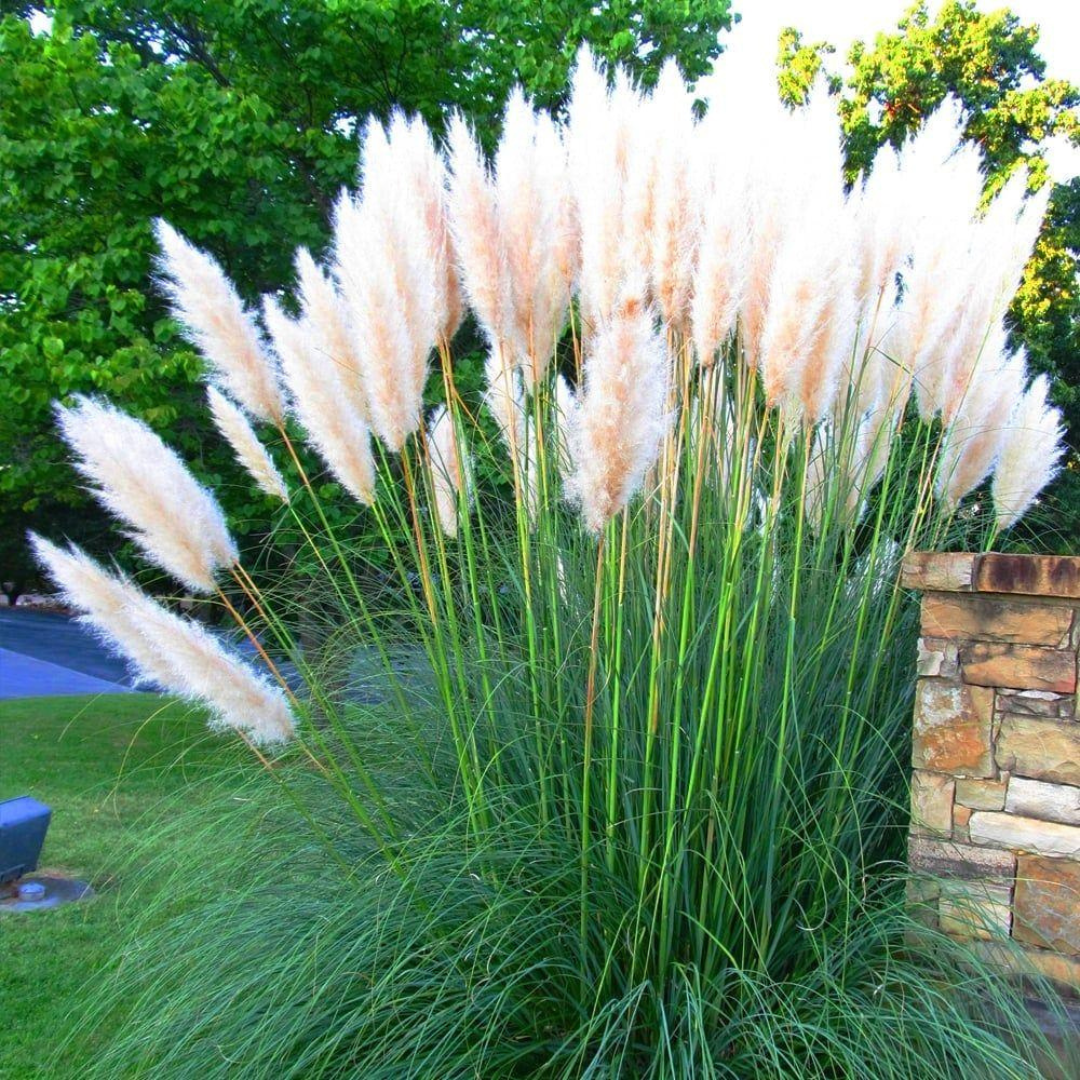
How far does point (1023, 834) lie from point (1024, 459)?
1116 millimetres

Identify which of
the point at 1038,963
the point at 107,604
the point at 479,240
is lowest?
the point at 1038,963

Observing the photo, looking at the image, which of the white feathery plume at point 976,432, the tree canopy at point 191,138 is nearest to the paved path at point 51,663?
the tree canopy at point 191,138

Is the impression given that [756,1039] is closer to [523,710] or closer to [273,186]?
[523,710]

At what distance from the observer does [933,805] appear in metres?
2.31

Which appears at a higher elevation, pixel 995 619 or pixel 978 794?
pixel 995 619

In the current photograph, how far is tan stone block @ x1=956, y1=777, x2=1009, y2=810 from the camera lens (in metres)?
2.28

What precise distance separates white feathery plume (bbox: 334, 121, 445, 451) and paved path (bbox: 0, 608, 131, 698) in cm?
675

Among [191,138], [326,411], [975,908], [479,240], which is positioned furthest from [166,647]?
[191,138]

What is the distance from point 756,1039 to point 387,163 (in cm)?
197

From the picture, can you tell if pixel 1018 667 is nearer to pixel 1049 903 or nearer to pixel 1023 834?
pixel 1023 834

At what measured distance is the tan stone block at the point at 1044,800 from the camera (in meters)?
2.21

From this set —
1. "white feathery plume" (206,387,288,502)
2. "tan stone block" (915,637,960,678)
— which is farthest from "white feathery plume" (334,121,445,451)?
"tan stone block" (915,637,960,678)

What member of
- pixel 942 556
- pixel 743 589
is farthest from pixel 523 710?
pixel 942 556

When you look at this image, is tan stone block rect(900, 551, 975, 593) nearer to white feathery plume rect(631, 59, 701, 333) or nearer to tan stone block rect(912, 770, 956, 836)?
tan stone block rect(912, 770, 956, 836)
